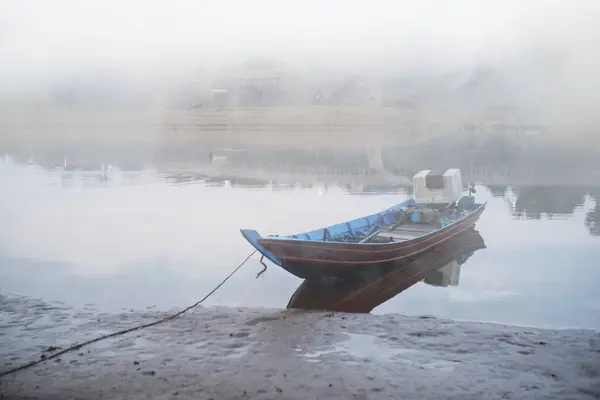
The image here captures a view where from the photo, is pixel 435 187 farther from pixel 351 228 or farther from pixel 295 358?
pixel 295 358

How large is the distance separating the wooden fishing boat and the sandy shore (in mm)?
894

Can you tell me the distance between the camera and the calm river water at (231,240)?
193 inches

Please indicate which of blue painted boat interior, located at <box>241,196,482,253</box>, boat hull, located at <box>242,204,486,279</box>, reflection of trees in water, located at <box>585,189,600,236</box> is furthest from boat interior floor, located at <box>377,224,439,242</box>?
reflection of trees in water, located at <box>585,189,600,236</box>

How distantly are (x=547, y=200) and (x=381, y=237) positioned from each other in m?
5.30

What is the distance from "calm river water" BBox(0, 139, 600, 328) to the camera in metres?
4.89

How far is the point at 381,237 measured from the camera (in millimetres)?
5664

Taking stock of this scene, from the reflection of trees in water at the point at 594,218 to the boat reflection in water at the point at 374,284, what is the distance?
2.40 meters

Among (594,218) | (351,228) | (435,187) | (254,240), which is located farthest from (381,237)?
(594,218)

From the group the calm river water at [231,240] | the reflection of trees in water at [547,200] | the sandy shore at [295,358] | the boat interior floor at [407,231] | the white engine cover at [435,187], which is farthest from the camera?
the reflection of trees in water at [547,200]

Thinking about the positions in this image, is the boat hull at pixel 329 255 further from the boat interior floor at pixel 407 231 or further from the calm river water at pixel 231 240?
the boat interior floor at pixel 407 231

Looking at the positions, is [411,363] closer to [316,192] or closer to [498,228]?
[498,228]

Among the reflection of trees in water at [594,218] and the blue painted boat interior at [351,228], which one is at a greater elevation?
the blue painted boat interior at [351,228]

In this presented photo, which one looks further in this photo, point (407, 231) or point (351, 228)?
point (407, 231)

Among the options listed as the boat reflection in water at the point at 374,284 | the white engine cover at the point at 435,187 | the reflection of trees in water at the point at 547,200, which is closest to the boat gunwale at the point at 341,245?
the boat reflection in water at the point at 374,284
